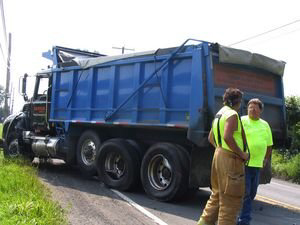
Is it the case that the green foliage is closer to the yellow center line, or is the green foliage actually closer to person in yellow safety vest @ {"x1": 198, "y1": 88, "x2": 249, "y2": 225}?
person in yellow safety vest @ {"x1": 198, "y1": 88, "x2": 249, "y2": 225}

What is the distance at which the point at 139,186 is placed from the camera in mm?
9445

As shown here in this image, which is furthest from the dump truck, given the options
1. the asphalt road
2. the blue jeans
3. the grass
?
the grass

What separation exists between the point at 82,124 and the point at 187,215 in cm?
443

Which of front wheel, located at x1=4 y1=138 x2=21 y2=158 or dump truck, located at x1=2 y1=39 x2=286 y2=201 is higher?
dump truck, located at x1=2 y1=39 x2=286 y2=201

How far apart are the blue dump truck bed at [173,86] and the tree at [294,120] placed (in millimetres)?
7635

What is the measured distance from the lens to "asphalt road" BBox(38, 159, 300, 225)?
6.87 meters

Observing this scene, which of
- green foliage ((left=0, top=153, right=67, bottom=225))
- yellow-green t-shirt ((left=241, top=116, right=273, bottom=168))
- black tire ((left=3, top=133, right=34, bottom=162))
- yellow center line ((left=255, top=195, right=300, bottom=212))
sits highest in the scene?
yellow-green t-shirt ((left=241, top=116, right=273, bottom=168))

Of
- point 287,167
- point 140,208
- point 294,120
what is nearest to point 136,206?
point 140,208

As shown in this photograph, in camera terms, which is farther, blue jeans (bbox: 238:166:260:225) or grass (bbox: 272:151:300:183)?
grass (bbox: 272:151:300:183)

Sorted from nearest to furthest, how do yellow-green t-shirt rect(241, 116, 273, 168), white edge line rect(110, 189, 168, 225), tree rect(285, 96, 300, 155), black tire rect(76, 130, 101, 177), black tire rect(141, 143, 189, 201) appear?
yellow-green t-shirt rect(241, 116, 273, 168) < white edge line rect(110, 189, 168, 225) < black tire rect(141, 143, 189, 201) < black tire rect(76, 130, 101, 177) < tree rect(285, 96, 300, 155)

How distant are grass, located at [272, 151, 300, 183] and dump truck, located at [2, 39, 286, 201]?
5472 millimetres

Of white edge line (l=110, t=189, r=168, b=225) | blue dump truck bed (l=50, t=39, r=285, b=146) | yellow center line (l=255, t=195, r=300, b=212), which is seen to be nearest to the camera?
white edge line (l=110, t=189, r=168, b=225)

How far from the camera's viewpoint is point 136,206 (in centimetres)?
781

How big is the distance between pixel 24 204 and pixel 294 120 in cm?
1351
